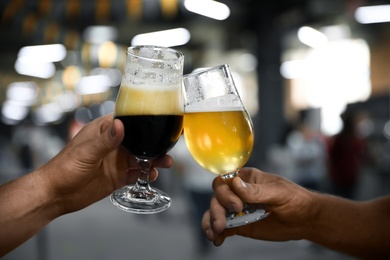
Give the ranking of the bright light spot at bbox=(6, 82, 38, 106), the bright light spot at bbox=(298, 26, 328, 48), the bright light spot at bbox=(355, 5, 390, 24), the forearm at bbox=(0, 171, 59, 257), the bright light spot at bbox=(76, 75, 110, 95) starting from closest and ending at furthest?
the forearm at bbox=(0, 171, 59, 257), the bright light spot at bbox=(355, 5, 390, 24), the bright light spot at bbox=(298, 26, 328, 48), the bright light spot at bbox=(76, 75, 110, 95), the bright light spot at bbox=(6, 82, 38, 106)

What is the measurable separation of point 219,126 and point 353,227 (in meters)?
0.57

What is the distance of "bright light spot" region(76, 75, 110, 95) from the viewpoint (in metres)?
18.6

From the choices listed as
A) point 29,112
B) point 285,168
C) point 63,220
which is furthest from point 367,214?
point 29,112

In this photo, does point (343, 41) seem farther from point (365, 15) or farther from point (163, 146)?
point (163, 146)

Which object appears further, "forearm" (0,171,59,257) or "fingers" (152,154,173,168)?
"fingers" (152,154,173,168)

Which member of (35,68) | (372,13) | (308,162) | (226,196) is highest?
(372,13)

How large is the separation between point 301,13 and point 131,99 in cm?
944

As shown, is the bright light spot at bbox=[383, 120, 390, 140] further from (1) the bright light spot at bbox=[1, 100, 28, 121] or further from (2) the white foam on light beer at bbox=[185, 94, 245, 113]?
(1) the bright light spot at bbox=[1, 100, 28, 121]

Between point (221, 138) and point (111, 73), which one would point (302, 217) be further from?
point (111, 73)

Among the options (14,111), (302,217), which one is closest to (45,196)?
(302,217)

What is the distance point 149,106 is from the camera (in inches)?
42.8

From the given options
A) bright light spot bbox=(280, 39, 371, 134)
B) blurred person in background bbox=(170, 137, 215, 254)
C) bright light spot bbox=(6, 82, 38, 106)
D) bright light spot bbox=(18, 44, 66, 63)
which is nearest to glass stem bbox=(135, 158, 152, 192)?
blurred person in background bbox=(170, 137, 215, 254)

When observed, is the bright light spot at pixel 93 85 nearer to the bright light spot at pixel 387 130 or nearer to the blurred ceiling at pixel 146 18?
the blurred ceiling at pixel 146 18

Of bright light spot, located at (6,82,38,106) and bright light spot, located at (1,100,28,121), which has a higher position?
bright light spot, located at (6,82,38,106)
